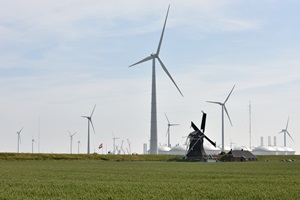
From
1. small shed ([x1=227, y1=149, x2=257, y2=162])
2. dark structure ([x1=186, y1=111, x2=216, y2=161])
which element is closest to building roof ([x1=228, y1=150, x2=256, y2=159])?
small shed ([x1=227, y1=149, x2=257, y2=162])

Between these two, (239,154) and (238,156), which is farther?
(239,154)

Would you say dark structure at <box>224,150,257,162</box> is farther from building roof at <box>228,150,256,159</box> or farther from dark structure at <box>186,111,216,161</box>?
dark structure at <box>186,111,216,161</box>

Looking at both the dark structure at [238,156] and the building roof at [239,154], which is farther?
the building roof at [239,154]

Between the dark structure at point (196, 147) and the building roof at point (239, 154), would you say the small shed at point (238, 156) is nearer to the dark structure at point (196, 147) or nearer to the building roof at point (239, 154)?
the building roof at point (239, 154)

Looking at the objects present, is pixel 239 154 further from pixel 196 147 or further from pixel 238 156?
pixel 196 147

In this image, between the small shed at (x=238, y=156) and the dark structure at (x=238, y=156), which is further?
the small shed at (x=238, y=156)

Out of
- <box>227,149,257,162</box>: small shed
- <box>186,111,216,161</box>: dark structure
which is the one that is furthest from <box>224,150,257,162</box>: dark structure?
<box>186,111,216,161</box>: dark structure

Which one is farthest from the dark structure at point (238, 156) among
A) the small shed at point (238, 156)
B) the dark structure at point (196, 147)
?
the dark structure at point (196, 147)

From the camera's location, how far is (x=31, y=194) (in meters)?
39.5

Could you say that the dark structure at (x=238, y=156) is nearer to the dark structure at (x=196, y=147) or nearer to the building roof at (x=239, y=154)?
the building roof at (x=239, y=154)

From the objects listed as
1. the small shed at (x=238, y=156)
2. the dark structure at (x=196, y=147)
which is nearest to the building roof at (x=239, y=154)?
the small shed at (x=238, y=156)

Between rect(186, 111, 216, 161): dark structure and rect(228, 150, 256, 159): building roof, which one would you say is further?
rect(228, 150, 256, 159): building roof

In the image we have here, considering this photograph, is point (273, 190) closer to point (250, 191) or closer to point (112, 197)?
point (250, 191)

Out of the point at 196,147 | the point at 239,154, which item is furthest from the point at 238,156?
the point at 196,147
